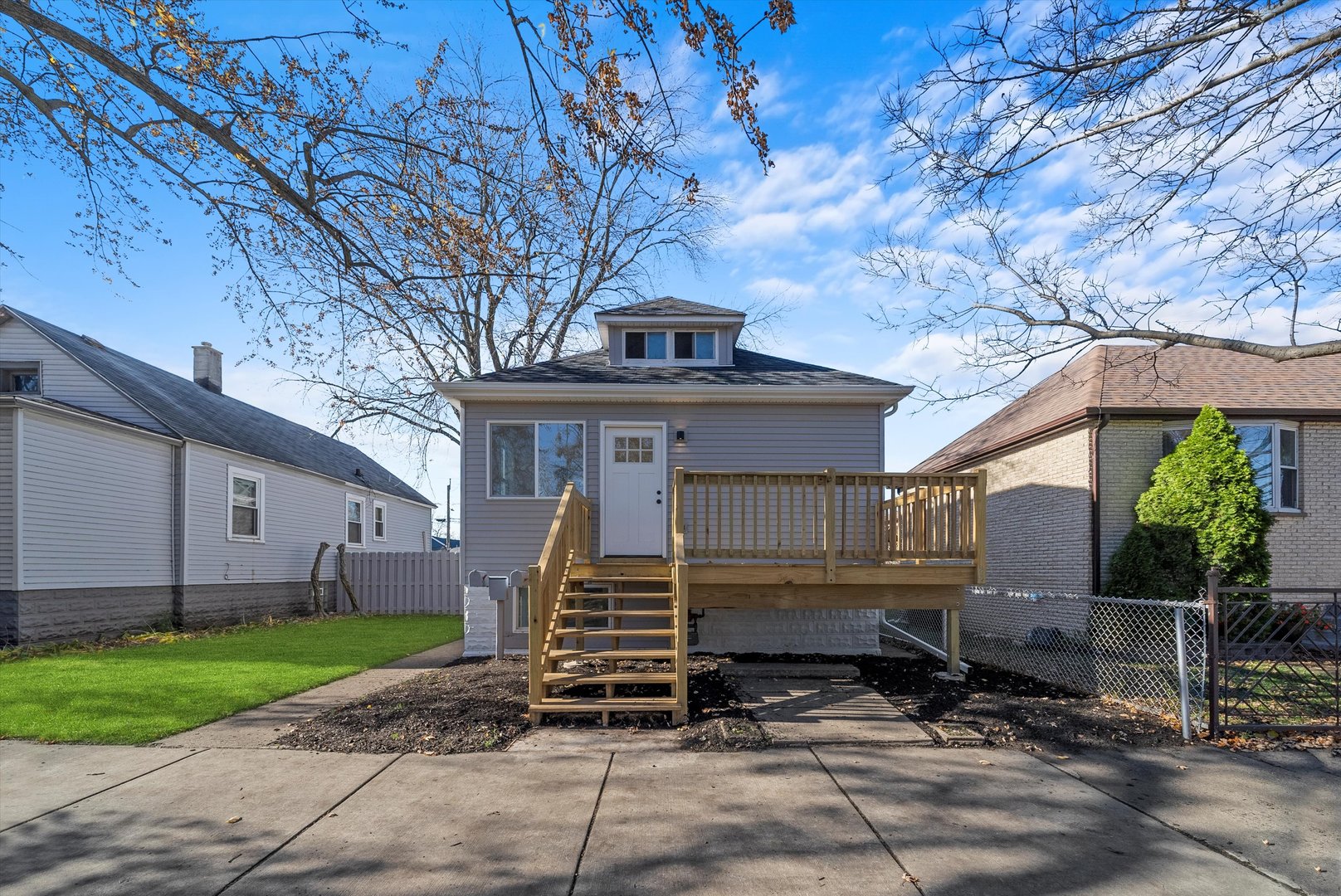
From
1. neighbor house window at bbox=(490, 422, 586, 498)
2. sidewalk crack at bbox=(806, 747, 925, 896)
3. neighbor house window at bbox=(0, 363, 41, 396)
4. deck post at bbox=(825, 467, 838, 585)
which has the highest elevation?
neighbor house window at bbox=(0, 363, 41, 396)

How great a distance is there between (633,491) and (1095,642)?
20.9ft

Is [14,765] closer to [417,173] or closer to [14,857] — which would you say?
[14,857]

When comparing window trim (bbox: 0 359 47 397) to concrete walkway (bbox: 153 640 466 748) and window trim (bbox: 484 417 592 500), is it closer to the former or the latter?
window trim (bbox: 484 417 592 500)

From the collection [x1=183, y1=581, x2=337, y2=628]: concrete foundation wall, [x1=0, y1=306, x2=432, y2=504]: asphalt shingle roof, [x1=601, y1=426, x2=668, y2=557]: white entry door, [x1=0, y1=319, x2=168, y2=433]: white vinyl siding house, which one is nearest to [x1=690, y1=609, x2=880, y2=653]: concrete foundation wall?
[x1=601, y1=426, x2=668, y2=557]: white entry door

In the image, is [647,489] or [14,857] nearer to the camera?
[14,857]

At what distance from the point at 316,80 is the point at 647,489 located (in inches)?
237

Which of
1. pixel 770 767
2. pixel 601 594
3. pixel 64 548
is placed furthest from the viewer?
pixel 64 548

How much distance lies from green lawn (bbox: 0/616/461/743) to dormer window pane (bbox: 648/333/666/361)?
557cm

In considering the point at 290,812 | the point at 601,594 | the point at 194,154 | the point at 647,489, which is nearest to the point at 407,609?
the point at 647,489

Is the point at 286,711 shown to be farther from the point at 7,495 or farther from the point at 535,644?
the point at 7,495

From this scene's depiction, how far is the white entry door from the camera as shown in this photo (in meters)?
10.2

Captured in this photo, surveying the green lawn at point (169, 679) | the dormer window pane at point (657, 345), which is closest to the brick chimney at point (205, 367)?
the green lawn at point (169, 679)

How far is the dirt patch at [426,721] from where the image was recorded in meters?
5.52

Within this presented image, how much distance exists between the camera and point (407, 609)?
56.7 ft
